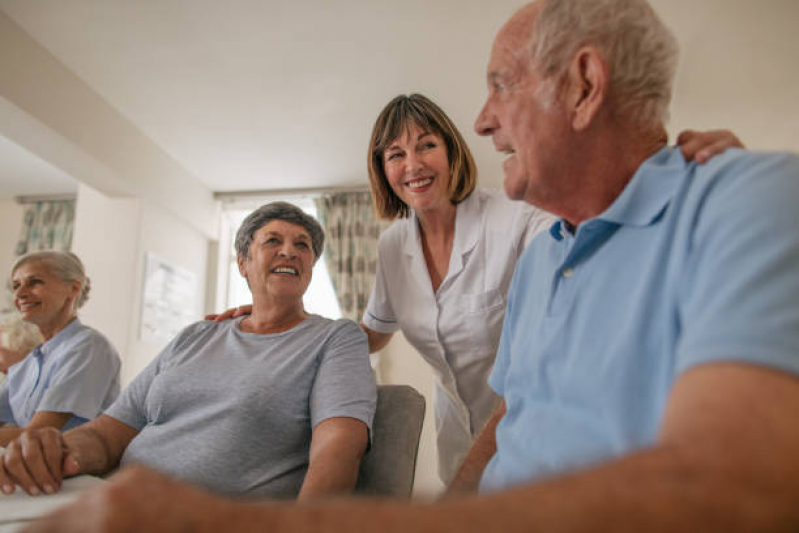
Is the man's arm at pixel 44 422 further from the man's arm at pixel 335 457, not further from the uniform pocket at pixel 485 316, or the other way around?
the uniform pocket at pixel 485 316

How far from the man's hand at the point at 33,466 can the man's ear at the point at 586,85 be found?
1.16 metres

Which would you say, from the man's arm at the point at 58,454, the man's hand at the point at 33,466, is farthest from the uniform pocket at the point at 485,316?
the man's hand at the point at 33,466

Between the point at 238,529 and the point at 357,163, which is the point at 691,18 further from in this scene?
the point at 238,529

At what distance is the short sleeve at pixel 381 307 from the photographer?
1.97 m

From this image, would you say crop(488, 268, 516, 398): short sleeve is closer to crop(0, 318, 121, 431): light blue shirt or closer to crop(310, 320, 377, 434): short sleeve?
crop(310, 320, 377, 434): short sleeve

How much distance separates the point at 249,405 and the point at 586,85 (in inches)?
40.6

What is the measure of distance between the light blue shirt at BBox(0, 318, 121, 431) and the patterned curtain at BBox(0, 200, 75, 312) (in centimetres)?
399

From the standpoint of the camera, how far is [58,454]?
113 cm

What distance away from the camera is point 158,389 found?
4.79ft

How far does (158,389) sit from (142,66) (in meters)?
3.11

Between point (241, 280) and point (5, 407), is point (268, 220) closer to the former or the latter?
point (5, 407)

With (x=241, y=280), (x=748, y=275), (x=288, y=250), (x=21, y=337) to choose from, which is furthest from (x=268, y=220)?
(x=241, y=280)

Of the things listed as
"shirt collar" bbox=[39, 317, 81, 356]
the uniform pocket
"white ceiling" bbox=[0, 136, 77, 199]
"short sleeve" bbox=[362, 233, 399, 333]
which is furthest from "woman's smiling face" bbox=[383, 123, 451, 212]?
"white ceiling" bbox=[0, 136, 77, 199]

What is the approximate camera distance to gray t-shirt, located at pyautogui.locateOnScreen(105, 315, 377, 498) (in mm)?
1289
